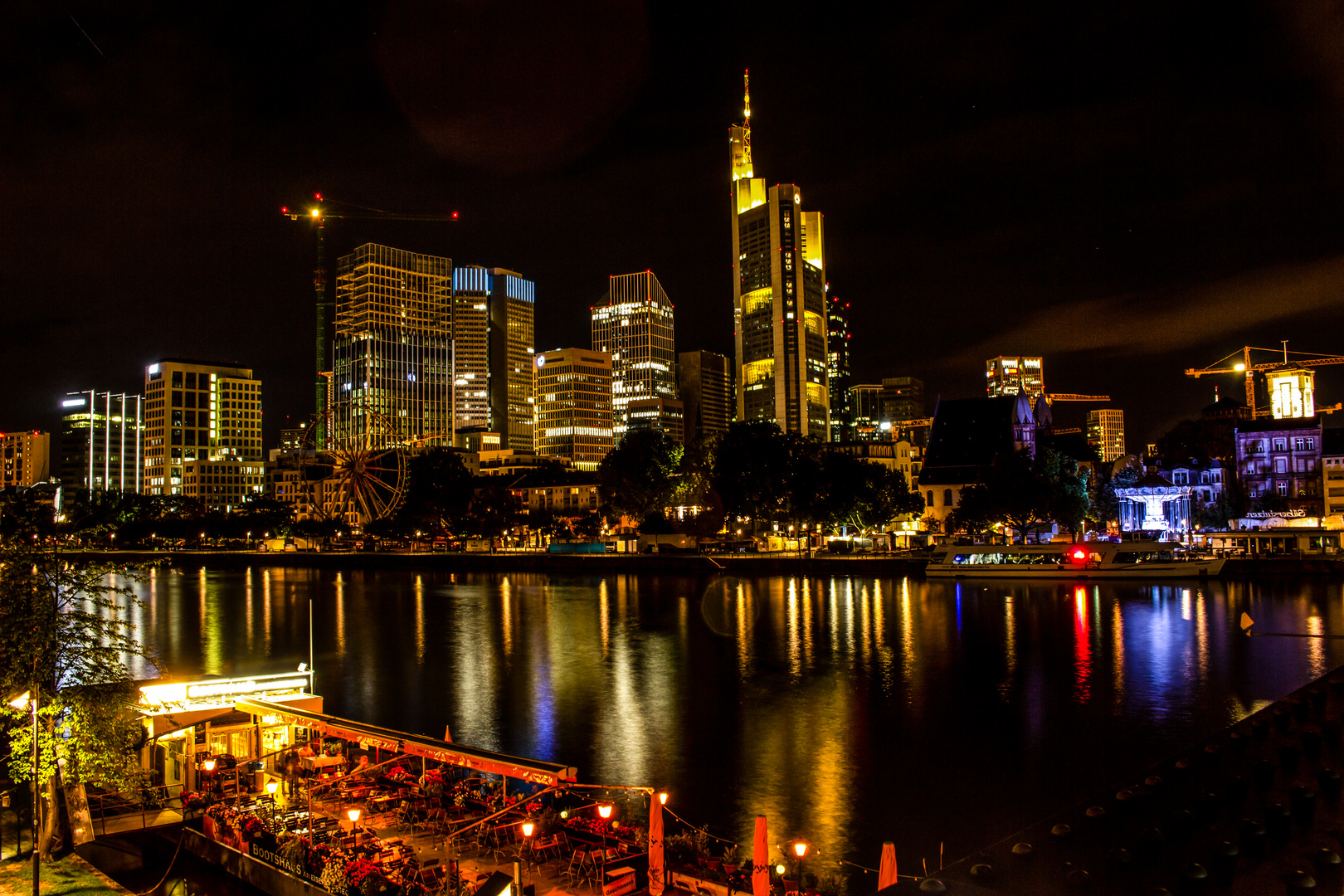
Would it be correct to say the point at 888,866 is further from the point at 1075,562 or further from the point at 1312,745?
the point at 1075,562

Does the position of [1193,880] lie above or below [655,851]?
above

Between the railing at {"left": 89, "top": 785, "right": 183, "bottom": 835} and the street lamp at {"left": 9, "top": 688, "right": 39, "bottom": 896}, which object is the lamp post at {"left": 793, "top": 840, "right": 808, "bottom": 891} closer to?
the street lamp at {"left": 9, "top": 688, "right": 39, "bottom": 896}

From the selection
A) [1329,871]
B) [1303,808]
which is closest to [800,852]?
[1303,808]

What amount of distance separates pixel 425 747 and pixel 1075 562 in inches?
2652

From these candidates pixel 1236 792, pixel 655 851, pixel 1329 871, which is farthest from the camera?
pixel 655 851

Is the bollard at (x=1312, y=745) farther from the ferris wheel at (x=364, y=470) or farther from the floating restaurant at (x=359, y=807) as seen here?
the ferris wheel at (x=364, y=470)

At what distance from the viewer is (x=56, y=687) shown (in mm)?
17219

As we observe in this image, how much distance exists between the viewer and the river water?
22.5 metres

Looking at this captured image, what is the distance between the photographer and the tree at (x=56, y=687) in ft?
53.5

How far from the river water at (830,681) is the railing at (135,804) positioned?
980cm

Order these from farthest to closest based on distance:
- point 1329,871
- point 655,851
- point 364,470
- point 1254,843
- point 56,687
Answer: point 364,470, point 56,687, point 655,851, point 1254,843, point 1329,871

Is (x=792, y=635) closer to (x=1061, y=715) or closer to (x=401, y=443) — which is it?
(x=1061, y=715)

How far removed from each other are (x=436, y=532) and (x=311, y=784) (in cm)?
11879

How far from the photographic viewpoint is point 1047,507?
82812 mm
